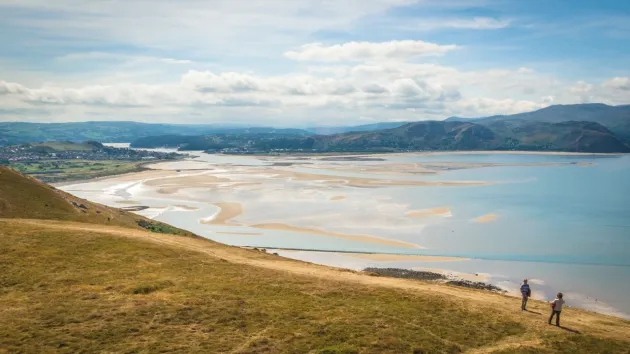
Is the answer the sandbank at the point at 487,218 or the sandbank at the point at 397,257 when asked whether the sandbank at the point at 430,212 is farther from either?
the sandbank at the point at 397,257

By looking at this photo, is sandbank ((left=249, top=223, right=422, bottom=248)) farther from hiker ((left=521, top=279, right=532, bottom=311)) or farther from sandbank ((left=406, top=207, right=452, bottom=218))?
hiker ((left=521, top=279, right=532, bottom=311))

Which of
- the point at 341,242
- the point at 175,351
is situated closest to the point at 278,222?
the point at 341,242

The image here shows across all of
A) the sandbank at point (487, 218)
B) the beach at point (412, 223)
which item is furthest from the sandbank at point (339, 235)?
the sandbank at point (487, 218)

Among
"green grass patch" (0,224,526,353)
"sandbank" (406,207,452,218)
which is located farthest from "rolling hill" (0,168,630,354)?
"sandbank" (406,207,452,218)

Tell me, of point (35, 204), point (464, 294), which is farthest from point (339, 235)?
point (35, 204)

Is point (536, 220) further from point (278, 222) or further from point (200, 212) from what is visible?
point (200, 212)

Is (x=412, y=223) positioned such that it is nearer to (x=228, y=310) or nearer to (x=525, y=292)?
(x=525, y=292)

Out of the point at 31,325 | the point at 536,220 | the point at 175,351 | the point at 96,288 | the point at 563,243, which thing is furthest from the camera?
the point at 536,220
